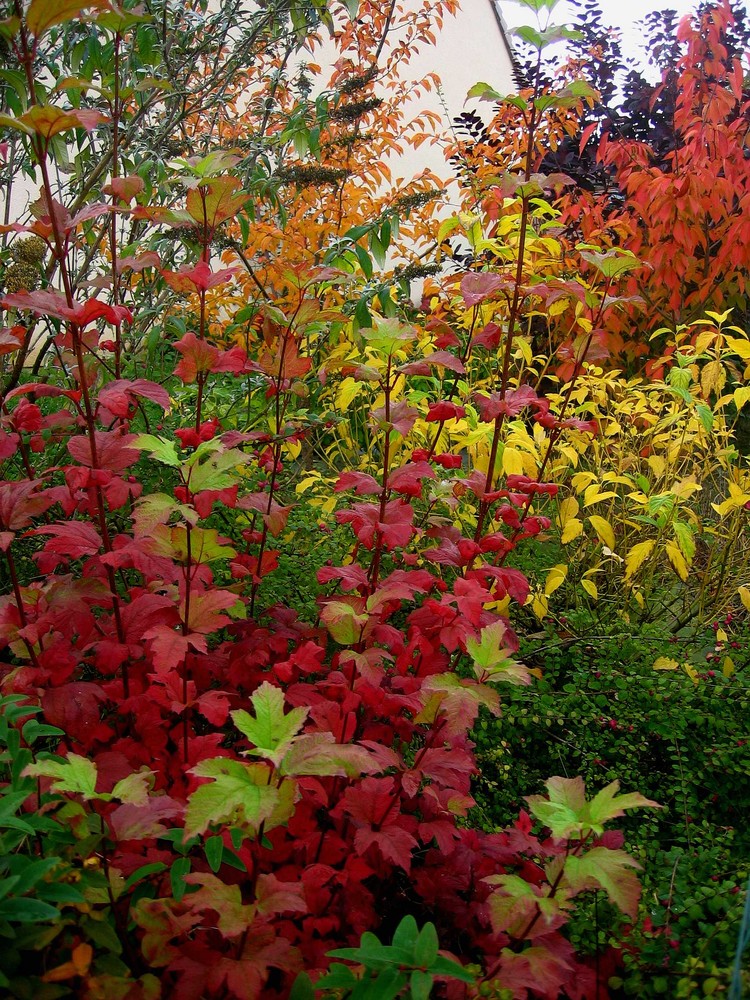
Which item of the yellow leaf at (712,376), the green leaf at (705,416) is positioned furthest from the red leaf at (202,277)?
the yellow leaf at (712,376)

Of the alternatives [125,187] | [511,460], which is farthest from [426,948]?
[511,460]

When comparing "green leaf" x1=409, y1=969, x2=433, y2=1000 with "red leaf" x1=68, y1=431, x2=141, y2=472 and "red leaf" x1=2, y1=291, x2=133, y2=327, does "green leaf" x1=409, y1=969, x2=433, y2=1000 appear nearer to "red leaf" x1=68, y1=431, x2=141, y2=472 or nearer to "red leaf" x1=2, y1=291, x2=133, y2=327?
"red leaf" x1=68, y1=431, x2=141, y2=472

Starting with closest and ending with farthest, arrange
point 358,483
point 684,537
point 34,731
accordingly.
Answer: point 34,731 < point 358,483 < point 684,537

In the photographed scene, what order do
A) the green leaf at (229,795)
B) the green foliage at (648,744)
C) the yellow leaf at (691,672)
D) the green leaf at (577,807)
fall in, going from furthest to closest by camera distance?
the yellow leaf at (691,672) → the green foliage at (648,744) → the green leaf at (577,807) → the green leaf at (229,795)

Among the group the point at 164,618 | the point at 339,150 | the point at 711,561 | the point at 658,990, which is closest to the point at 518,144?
the point at 339,150

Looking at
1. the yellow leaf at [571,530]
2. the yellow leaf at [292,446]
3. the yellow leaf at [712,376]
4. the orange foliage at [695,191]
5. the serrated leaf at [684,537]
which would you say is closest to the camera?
the yellow leaf at [292,446]

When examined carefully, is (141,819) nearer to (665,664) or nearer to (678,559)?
(665,664)

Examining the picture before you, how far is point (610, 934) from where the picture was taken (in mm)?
1354

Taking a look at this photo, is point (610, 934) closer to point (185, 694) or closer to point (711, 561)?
point (185, 694)

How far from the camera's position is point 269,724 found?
36.5 inches

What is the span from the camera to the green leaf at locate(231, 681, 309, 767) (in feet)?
2.93

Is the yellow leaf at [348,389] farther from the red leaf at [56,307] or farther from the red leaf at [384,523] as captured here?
the red leaf at [56,307]

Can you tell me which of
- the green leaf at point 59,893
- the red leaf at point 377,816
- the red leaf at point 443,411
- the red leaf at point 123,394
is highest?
the red leaf at point 123,394

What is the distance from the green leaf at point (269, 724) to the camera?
2.93 ft
